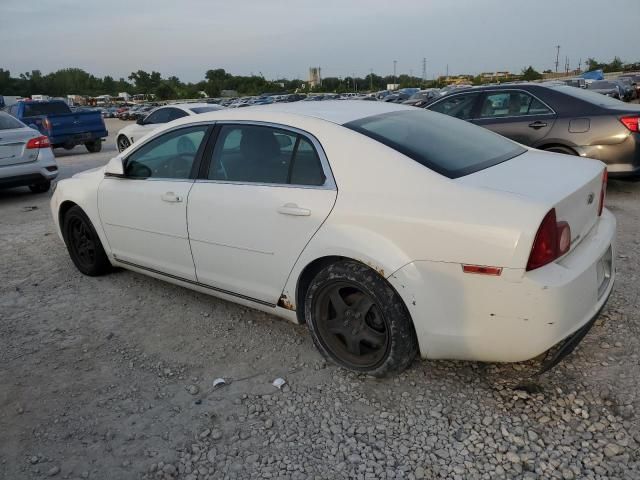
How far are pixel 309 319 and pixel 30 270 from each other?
346cm

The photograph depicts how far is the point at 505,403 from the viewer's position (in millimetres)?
2703

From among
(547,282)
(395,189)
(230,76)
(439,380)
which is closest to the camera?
(547,282)

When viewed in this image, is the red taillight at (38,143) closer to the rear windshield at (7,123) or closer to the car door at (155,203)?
the rear windshield at (7,123)

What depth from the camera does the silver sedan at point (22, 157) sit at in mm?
8305

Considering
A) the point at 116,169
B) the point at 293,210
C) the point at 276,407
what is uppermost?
the point at 116,169

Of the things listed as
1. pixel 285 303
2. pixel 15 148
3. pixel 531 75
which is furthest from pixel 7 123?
pixel 531 75

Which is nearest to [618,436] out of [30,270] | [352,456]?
[352,456]

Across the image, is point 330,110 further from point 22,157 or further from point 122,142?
point 122,142

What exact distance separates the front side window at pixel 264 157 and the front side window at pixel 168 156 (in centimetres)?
26

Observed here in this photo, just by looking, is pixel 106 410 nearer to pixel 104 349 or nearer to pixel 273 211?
pixel 104 349

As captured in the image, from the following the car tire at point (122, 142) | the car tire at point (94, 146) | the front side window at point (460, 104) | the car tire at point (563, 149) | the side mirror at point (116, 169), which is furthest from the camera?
the car tire at point (94, 146)

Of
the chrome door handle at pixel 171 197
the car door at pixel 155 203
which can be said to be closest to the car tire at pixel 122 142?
the car door at pixel 155 203

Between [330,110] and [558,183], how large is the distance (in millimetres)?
1473

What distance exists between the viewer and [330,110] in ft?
11.2
